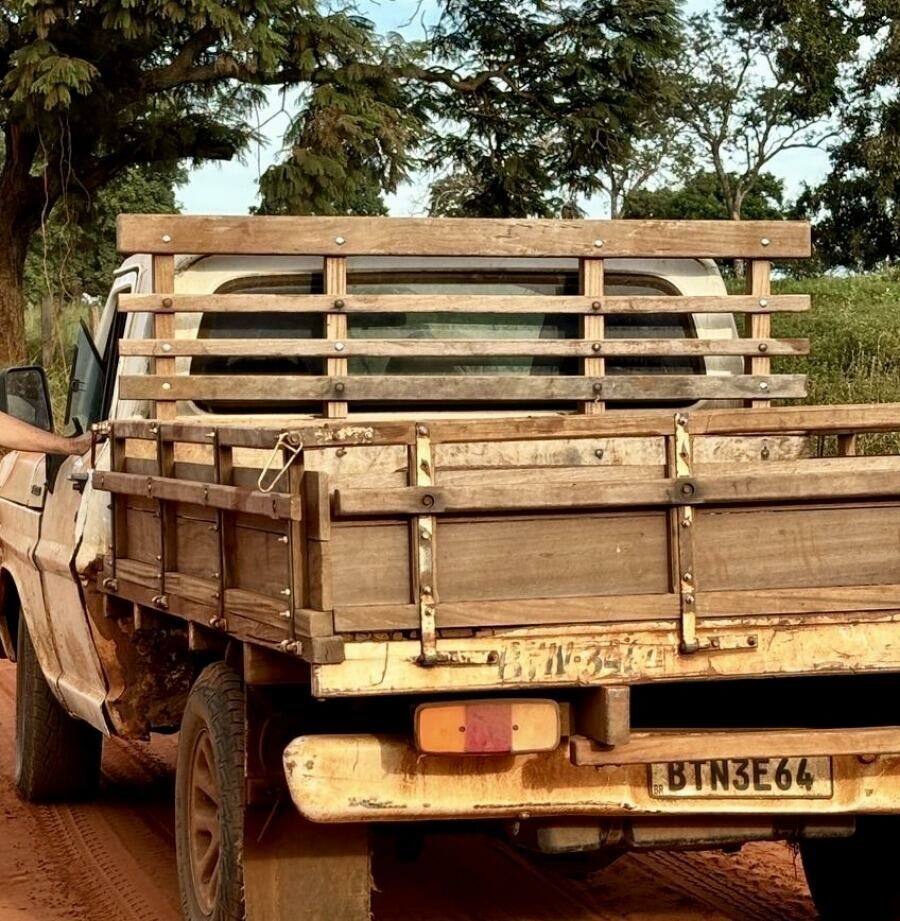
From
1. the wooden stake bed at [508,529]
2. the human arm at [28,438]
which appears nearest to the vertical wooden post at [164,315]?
the human arm at [28,438]

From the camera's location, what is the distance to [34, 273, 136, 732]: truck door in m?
5.53

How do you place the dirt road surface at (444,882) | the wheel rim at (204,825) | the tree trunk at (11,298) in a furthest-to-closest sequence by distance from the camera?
1. the tree trunk at (11,298)
2. the dirt road surface at (444,882)
3. the wheel rim at (204,825)

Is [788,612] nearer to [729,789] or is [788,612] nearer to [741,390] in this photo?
[729,789]

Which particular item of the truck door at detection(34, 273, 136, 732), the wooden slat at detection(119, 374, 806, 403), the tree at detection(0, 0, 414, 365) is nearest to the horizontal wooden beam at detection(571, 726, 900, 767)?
the wooden slat at detection(119, 374, 806, 403)

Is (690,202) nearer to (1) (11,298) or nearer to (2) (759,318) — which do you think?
(1) (11,298)

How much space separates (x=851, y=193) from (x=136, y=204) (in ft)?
45.9

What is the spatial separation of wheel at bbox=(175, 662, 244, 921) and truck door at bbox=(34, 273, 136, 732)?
3.32 feet

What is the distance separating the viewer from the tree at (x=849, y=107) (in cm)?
2873

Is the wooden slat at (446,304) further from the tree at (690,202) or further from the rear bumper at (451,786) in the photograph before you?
the tree at (690,202)

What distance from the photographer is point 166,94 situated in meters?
19.0

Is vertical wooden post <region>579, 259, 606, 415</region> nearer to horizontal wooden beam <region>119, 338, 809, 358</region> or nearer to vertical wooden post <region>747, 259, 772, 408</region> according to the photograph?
horizontal wooden beam <region>119, 338, 809, 358</region>

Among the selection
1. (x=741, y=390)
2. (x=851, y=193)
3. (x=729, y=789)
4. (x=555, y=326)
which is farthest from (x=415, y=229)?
(x=851, y=193)

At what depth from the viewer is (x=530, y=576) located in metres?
3.54

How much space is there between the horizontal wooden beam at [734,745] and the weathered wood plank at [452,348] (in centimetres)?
214
